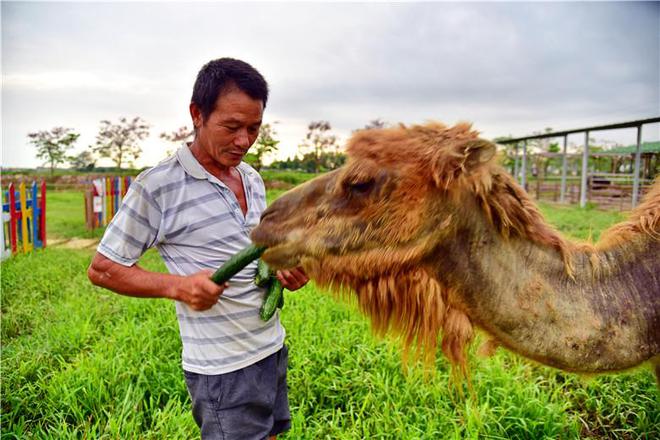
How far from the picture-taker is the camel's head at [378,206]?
5.09ft

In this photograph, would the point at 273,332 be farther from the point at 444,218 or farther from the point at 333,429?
the point at 333,429

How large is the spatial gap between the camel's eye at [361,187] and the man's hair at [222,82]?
27.9 inches

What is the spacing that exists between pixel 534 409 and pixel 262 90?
2.94 meters

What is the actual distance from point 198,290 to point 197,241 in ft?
0.97

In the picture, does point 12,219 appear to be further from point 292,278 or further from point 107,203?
point 292,278

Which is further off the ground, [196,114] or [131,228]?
[196,114]

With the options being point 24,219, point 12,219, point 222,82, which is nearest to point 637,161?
point 222,82

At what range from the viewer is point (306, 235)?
1637 millimetres

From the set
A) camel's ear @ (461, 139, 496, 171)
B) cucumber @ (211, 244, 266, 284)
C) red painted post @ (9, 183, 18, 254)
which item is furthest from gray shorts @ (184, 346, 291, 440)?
red painted post @ (9, 183, 18, 254)

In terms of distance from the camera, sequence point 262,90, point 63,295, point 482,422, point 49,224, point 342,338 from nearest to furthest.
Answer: point 262,90, point 482,422, point 342,338, point 63,295, point 49,224

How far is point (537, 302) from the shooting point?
5.48ft

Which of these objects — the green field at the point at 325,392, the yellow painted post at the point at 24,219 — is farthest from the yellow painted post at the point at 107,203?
the green field at the point at 325,392

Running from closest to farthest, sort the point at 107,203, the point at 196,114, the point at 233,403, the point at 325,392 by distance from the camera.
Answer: the point at 233,403, the point at 196,114, the point at 325,392, the point at 107,203

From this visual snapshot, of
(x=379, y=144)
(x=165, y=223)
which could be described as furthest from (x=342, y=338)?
(x=379, y=144)
